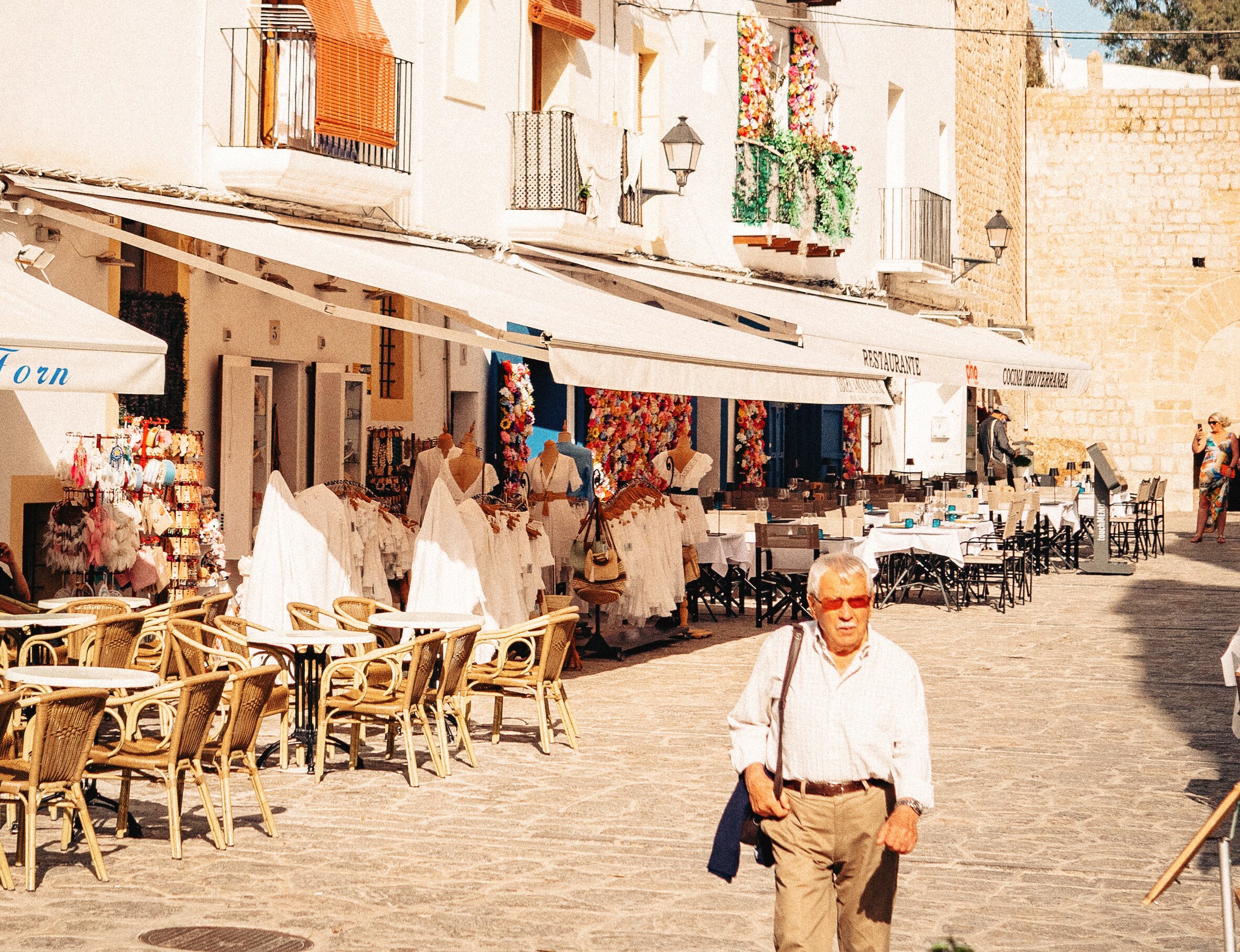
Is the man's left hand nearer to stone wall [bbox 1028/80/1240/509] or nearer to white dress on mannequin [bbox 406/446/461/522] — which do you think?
white dress on mannequin [bbox 406/446/461/522]

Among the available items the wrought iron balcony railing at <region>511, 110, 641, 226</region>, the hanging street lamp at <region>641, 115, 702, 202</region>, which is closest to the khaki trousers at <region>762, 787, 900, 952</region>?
the wrought iron balcony railing at <region>511, 110, 641, 226</region>

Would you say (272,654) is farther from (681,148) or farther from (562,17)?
(681,148)

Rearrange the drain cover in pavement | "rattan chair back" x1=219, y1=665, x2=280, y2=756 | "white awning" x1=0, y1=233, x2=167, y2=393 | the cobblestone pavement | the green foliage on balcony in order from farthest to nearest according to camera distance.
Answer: the green foliage on balcony < "white awning" x1=0, y1=233, x2=167, y2=393 < "rattan chair back" x1=219, y1=665, x2=280, y2=756 < the cobblestone pavement < the drain cover in pavement

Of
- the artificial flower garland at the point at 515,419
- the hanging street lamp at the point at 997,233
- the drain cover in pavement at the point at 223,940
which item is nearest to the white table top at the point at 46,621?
the drain cover in pavement at the point at 223,940

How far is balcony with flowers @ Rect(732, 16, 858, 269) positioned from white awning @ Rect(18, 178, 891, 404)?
25.2ft

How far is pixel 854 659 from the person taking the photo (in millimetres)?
4688

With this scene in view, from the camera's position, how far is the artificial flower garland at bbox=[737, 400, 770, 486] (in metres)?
22.8

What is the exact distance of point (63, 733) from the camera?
21.4 feet

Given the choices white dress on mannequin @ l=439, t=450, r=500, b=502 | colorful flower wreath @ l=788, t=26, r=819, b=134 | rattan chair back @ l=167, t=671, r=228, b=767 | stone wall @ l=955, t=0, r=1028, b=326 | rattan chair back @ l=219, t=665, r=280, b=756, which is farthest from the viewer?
stone wall @ l=955, t=0, r=1028, b=326

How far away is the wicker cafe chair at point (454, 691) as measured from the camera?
9.01m

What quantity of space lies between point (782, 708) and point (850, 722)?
177 millimetres

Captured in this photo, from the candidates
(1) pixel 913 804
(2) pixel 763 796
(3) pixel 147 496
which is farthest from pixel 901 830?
(3) pixel 147 496

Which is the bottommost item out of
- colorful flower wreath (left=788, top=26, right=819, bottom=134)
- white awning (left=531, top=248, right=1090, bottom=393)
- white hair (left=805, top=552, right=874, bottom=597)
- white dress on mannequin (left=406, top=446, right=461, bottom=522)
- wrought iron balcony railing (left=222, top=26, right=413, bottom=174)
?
white hair (left=805, top=552, right=874, bottom=597)

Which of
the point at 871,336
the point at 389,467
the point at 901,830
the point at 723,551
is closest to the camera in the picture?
the point at 901,830
